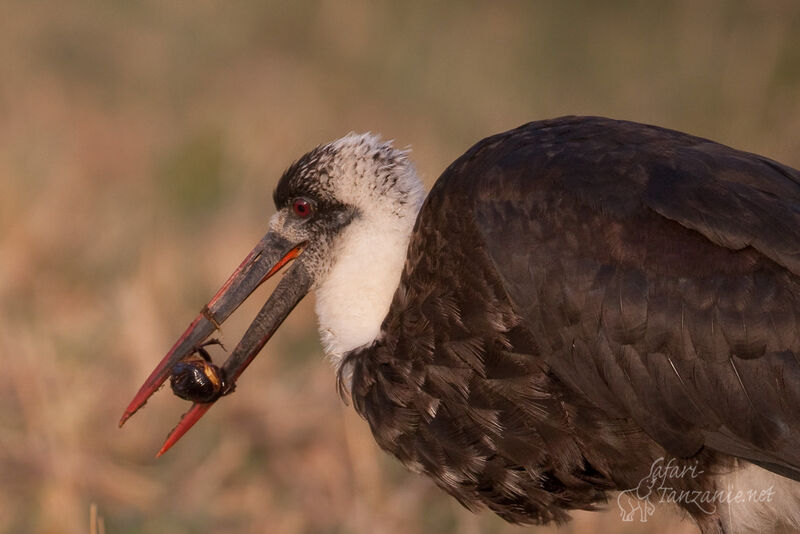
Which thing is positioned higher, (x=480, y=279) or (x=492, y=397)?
(x=480, y=279)

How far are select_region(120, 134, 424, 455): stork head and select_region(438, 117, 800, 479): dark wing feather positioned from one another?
555 mm

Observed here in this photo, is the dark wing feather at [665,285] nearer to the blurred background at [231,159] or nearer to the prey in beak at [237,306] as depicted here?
the prey in beak at [237,306]

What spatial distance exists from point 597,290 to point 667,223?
262mm

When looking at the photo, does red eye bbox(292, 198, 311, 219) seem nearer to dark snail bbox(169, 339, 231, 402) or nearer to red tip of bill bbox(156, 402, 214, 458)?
dark snail bbox(169, 339, 231, 402)

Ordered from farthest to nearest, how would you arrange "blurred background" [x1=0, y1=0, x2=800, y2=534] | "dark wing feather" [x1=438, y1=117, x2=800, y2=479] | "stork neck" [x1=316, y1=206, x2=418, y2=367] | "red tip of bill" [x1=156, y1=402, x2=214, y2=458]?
"blurred background" [x1=0, y1=0, x2=800, y2=534] → "red tip of bill" [x1=156, y1=402, x2=214, y2=458] → "stork neck" [x1=316, y1=206, x2=418, y2=367] → "dark wing feather" [x1=438, y1=117, x2=800, y2=479]

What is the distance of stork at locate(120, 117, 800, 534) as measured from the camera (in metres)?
3.81

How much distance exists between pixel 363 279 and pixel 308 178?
398mm

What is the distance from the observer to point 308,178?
465 centimetres

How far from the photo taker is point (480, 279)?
404cm

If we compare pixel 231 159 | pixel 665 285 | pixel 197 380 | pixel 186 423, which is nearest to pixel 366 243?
pixel 197 380

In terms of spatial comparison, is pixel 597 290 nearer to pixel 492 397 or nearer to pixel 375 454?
pixel 492 397

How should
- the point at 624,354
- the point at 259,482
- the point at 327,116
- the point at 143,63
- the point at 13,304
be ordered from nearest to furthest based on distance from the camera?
1. the point at 624,354
2. the point at 259,482
3. the point at 13,304
4. the point at 327,116
5. the point at 143,63

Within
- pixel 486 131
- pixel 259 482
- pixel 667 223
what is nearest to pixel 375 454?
pixel 259 482

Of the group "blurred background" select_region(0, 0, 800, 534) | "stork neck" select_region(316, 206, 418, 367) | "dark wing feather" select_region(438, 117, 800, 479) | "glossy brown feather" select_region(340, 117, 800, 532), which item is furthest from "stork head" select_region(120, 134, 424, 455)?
"blurred background" select_region(0, 0, 800, 534)
